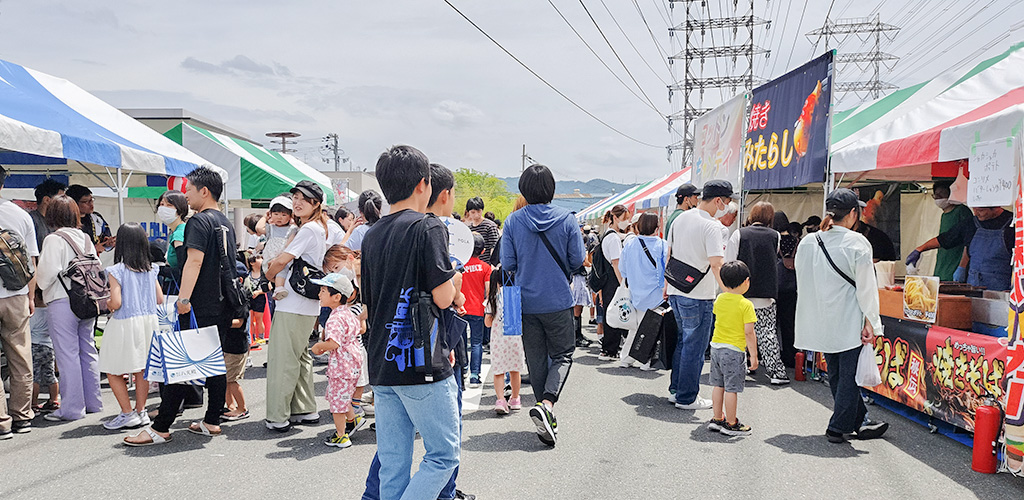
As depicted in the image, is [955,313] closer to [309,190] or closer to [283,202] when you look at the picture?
[309,190]

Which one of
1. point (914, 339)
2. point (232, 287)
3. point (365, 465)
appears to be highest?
point (232, 287)

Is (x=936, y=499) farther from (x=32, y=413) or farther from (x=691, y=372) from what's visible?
(x=32, y=413)

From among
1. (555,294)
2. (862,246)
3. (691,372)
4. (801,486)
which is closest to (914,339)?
(862,246)

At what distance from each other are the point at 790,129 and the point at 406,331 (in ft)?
22.9

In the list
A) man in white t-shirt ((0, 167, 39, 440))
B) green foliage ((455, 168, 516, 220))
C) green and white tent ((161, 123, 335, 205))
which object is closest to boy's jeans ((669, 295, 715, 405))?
man in white t-shirt ((0, 167, 39, 440))

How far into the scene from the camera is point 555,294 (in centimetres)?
485

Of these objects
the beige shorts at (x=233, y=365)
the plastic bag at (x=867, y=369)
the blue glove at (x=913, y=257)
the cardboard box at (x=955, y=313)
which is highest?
the blue glove at (x=913, y=257)

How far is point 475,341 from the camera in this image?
6.77 meters

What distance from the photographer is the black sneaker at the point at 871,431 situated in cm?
518

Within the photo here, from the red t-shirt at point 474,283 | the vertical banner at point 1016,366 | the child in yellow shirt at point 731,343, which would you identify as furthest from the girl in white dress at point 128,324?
the vertical banner at point 1016,366

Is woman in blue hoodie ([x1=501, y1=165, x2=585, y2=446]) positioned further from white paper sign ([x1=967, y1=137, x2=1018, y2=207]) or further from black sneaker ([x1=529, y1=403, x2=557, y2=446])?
white paper sign ([x1=967, y1=137, x2=1018, y2=207])

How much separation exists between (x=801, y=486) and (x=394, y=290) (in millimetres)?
2971

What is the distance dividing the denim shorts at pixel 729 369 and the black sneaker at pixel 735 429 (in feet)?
0.93

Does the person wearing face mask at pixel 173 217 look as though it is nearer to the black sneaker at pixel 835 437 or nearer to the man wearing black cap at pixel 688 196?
the man wearing black cap at pixel 688 196
